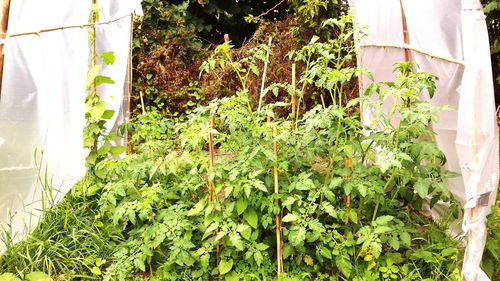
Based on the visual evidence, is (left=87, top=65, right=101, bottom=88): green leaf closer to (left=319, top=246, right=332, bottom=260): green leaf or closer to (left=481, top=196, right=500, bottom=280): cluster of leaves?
(left=319, top=246, right=332, bottom=260): green leaf

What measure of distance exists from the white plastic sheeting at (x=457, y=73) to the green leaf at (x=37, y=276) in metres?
2.52

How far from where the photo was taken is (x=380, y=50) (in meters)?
3.92

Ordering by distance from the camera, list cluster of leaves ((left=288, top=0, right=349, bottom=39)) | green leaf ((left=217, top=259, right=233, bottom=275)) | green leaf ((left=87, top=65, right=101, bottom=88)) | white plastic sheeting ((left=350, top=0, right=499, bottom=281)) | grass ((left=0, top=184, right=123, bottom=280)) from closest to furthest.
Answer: white plastic sheeting ((left=350, top=0, right=499, bottom=281)) < green leaf ((left=217, top=259, right=233, bottom=275)) < grass ((left=0, top=184, right=123, bottom=280)) < green leaf ((left=87, top=65, right=101, bottom=88)) < cluster of leaves ((left=288, top=0, right=349, bottom=39))

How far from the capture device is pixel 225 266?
10.2 feet

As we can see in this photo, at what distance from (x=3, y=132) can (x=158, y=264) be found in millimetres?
1378

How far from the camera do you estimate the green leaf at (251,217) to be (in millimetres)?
3008

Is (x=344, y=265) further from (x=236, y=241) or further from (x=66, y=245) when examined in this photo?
(x=66, y=245)

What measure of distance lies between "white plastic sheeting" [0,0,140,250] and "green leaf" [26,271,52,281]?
42cm

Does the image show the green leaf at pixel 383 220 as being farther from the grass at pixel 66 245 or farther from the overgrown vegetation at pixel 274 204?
the grass at pixel 66 245

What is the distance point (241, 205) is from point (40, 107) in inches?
69.0

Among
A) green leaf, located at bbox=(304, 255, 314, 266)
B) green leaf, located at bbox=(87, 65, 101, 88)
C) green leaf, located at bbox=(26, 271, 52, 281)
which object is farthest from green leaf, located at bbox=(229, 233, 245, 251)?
green leaf, located at bbox=(87, 65, 101, 88)

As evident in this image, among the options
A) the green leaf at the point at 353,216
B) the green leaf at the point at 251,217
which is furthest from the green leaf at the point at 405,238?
the green leaf at the point at 251,217

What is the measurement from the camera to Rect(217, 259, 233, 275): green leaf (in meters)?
3.10

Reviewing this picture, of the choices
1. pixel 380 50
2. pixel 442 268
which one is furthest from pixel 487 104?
pixel 380 50
